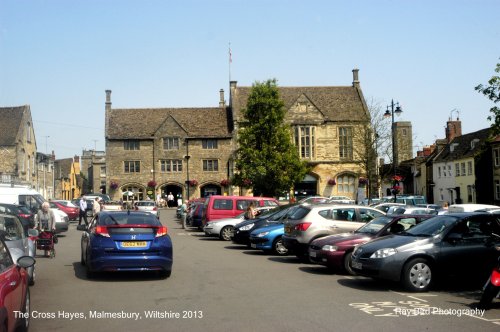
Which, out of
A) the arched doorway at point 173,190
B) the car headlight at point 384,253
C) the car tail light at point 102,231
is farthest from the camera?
the arched doorway at point 173,190

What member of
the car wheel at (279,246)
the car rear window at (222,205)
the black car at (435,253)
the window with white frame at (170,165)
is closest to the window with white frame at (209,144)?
the window with white frame at (170,165)

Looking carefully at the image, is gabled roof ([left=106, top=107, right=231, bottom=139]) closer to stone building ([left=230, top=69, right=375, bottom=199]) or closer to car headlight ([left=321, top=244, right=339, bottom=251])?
stone building ([left=230, top=69, right=375, bottom=199])

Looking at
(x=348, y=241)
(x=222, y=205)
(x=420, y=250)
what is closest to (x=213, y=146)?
(x=222, y=205)

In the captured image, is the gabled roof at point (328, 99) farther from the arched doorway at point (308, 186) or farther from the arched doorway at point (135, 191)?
the arched doorway at point (135, 191)

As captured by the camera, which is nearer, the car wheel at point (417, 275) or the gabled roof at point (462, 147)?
the car wheel at point (417, 275)

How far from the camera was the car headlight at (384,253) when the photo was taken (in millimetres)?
11391

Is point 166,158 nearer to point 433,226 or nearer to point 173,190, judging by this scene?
point 173,190

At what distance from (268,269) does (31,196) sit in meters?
18.0

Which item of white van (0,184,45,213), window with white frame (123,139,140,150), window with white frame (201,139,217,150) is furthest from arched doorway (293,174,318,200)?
white van (0,184,45,213)

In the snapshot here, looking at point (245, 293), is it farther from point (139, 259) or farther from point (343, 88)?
point (343, 88)

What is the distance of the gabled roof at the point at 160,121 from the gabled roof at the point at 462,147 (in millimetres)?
23717

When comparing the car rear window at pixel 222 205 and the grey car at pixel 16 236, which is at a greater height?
the car rear window at pixel 222 205

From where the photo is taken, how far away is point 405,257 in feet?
37.1

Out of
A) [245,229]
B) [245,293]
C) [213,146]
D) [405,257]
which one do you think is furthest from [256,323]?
[213,146]
